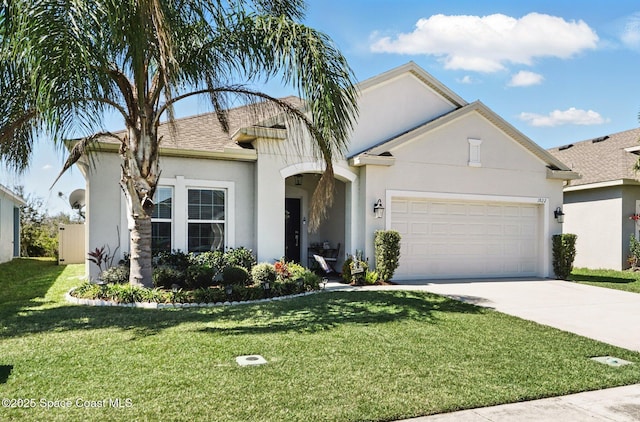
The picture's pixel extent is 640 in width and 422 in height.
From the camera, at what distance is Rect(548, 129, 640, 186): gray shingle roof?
698 inches

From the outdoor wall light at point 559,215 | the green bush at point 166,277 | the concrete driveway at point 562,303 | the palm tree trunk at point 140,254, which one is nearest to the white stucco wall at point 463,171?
the outdoor wall light at point 559,215

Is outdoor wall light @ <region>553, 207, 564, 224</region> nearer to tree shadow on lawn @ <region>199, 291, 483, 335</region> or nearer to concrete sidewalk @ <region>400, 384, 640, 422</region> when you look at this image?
tree shadow on lawn @ <region>199, 291, 483, 335</region>

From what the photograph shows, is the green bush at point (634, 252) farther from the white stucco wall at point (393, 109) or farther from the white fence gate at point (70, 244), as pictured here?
the white fence gate at point (70, 244)

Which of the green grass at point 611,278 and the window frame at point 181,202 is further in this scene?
the green grass at point 611,278

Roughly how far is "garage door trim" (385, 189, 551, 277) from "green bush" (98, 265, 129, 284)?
683 centimetres

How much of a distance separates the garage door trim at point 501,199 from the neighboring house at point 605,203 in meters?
4.22

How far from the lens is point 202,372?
197 inches

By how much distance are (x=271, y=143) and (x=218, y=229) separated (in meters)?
2.68

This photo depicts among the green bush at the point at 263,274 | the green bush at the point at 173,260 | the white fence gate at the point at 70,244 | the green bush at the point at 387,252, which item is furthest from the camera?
the white fence gate at the point at 70,244

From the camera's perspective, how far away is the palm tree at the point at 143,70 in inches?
255

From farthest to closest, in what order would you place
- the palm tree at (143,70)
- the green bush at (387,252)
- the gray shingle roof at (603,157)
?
the gray shingle roof at (603,157), the green bush at (387,252), the palm tree at (143,70)

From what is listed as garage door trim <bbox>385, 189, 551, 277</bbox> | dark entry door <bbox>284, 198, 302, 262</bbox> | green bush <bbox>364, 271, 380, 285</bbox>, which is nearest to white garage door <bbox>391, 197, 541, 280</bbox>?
garage door trim <bbox>385, 189, 551, 277</bbox>

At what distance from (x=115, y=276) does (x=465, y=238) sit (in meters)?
9.80

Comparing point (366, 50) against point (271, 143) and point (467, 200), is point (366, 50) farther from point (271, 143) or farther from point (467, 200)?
point (467, 200)
